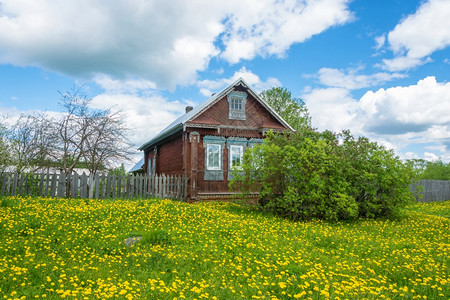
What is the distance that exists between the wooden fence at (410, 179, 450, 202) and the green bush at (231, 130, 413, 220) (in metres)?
18.0

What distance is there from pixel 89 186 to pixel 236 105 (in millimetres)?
10647

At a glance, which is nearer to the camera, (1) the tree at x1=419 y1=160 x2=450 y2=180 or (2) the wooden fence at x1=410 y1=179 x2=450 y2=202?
(2) the wooden fence at x1=410 y1=179 x2=450 y2=202

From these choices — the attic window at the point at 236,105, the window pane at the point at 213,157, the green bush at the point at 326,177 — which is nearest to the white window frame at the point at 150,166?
the window pane at the point at 213,157

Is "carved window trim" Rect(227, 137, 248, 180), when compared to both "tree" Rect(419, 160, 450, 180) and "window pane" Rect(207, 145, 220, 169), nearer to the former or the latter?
"window pane" Rect(207, 145, 220, 169)

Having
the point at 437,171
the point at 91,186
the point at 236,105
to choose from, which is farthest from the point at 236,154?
the point at 437,171

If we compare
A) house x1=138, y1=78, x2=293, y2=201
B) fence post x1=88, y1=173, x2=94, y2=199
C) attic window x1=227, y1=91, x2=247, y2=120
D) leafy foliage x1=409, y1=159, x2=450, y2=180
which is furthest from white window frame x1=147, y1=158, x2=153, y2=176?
leafy foliage x1=409, y1=159, x2=450, y2=180

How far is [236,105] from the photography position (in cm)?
2250

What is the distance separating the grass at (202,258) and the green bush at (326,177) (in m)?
1.98

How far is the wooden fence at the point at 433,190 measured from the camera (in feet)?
102

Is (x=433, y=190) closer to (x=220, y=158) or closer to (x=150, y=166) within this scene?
(x=220, y=158)

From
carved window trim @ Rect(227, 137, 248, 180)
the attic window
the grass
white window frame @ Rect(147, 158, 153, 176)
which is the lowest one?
the grass

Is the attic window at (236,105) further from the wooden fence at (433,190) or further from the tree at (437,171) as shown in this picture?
the tree at (437,171)

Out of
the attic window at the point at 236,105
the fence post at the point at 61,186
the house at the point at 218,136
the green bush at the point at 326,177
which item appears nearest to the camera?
the green bush at the point at 326,177

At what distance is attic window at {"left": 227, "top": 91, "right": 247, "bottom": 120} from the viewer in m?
22.3
